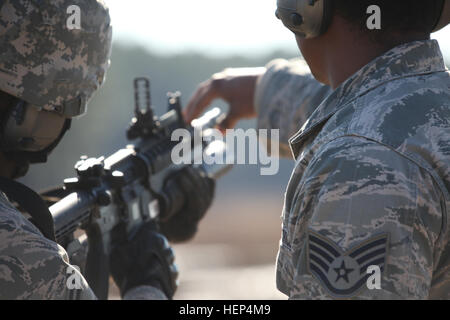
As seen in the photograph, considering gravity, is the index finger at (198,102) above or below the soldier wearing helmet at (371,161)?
above

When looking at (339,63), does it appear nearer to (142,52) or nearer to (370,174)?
(370,174)

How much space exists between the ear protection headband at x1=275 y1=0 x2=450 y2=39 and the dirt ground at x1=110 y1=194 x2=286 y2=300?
466 centimetres

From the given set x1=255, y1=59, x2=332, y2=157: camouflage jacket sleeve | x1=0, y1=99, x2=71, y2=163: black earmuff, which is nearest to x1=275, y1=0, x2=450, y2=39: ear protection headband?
x1=0, y1=99, x2=71, y2=163: black earmuff

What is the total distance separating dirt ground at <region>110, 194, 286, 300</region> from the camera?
9070mm

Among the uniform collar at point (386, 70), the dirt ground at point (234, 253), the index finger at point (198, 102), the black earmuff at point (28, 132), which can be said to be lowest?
the dirt ground at point (234, 253)

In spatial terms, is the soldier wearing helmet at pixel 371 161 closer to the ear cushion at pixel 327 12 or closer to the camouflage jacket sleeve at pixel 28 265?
the ear cushion at pixel 327 12

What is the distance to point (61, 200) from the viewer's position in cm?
360

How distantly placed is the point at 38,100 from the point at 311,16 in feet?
4.04

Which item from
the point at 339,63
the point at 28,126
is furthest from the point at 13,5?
the point at 339,63

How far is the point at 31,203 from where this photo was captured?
262 cm

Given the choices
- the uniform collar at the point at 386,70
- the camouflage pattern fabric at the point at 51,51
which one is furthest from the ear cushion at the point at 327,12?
the camouflage pattern fabric at the point at 51,51

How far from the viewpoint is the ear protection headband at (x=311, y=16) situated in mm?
2248

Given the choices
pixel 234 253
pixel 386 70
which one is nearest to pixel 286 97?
pixel 386 70

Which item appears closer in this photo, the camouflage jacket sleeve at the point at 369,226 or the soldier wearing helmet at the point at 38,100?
the camouflage jacket sleeve at the point at 369,226
